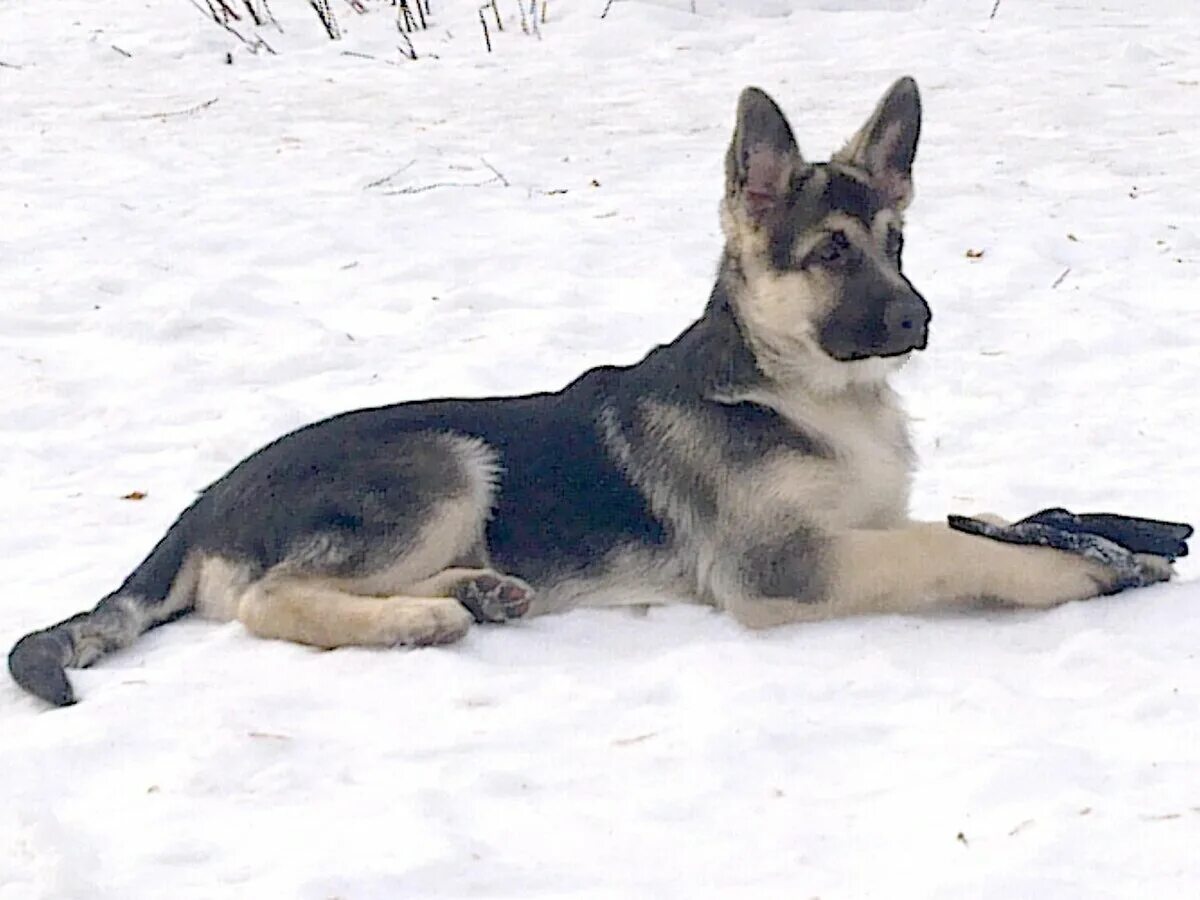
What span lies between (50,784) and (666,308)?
4.62m

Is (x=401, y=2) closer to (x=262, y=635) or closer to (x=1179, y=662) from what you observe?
(x=262, y=635)

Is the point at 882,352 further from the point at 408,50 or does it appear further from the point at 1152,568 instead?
the point at 408,50

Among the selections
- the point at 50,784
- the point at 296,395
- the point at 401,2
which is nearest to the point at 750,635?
the point at 50,784

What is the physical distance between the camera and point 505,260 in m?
8.55

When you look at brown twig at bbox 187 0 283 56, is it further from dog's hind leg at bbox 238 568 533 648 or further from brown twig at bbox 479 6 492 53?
dog's hind leg at bbox 238 568 533 648

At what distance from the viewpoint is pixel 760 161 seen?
4.86 metres

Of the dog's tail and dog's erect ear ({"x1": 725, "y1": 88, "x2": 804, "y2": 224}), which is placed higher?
dog's erect ear ({"x1": 725, "y1": 88, "x2": 804, "y2": 224})

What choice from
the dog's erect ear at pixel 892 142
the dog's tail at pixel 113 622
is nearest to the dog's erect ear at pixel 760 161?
the dog's erect ear at pixel 892 142

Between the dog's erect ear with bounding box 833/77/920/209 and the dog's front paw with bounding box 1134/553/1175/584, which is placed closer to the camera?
the dog's front paw with bounding box 1134/553/1175/584

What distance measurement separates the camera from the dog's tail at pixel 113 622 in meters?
4.18

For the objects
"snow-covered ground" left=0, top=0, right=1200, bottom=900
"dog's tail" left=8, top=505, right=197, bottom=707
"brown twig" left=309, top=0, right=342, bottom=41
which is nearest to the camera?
"snow-covered ground" left=0, top=0, right=1200, bottom=900

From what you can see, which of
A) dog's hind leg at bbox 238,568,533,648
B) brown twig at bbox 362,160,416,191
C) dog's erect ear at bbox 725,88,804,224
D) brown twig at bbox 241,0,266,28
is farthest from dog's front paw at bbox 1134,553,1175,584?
brown twig at bbox 241,0,266,28

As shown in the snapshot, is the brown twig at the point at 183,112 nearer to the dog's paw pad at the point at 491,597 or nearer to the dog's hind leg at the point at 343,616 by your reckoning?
the dog's hind leg at the point at 343,616

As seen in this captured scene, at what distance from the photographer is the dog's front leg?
450cm
